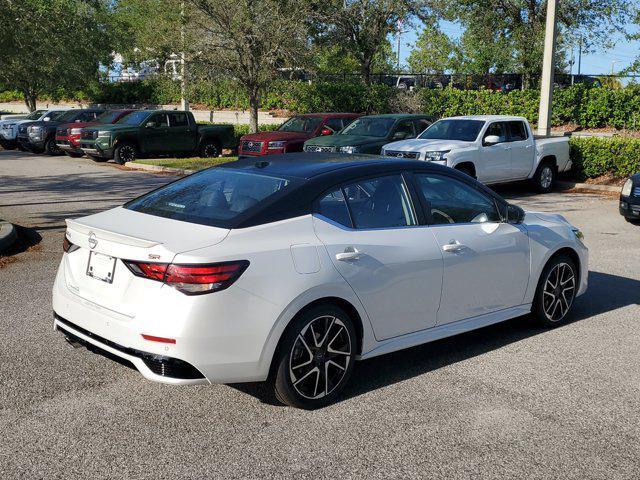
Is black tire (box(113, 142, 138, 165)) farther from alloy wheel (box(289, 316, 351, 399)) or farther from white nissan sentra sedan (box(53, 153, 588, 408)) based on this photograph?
alloy wheel (box(289, 316, 351, 399))

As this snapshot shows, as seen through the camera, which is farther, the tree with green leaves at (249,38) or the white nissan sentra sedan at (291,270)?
the tree with green leaves at (249,38)

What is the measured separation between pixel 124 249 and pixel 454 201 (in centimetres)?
262

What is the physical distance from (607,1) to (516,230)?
29.7 metres

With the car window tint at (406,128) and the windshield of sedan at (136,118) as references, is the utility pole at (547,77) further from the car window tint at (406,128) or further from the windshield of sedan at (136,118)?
the windshield of sedan at (136,118)

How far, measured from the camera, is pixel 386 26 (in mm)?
32906

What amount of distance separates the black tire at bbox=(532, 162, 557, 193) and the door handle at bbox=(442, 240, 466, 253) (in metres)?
12.3

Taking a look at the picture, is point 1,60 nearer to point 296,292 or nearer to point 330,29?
point 296,292

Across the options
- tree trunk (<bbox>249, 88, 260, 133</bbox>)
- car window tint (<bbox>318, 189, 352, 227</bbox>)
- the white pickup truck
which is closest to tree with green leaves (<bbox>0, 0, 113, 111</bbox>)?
tree trunk (<bbox>249, 88, 260, 133</bbox>)

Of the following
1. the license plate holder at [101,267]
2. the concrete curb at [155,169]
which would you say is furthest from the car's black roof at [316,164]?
the concrete curb at [155,169]

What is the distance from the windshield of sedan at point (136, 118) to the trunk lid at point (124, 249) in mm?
19905

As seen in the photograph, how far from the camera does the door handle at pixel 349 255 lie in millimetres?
4910

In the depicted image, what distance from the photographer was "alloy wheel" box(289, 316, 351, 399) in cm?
478

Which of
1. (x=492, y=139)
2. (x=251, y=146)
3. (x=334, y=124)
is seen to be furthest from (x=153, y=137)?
(x=492, y=139)

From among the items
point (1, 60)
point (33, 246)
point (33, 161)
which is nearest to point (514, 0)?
point (33, 161)
